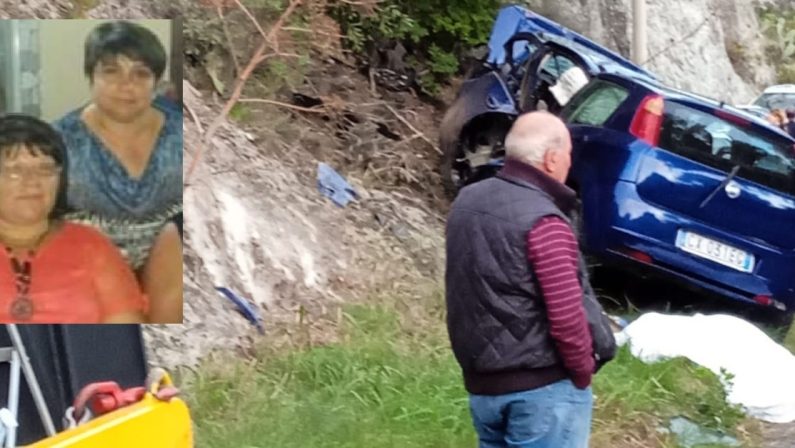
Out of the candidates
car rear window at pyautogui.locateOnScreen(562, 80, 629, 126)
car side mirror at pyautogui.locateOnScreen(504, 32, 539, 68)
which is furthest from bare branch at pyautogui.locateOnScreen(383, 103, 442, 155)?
car rear window at pyautogui.locateOnScreen(562, 80, 629, 126)

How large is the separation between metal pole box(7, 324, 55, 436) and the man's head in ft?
6.21

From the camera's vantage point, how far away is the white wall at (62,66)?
3576 mm

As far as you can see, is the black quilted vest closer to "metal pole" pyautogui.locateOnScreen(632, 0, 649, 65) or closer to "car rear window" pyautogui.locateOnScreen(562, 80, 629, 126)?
"car rear window" pyautogui.locateOnScreen(562, 80, 629, 126)

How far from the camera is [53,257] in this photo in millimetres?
3705

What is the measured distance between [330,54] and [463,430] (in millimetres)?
5815

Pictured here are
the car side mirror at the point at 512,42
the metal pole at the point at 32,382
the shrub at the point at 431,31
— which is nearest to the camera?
the metal pole at the point at 32,382

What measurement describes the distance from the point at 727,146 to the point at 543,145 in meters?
4.75

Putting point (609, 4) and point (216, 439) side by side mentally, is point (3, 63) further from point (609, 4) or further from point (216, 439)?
point (609, 4)

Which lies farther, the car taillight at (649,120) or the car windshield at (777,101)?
the car windshield at (777,101)

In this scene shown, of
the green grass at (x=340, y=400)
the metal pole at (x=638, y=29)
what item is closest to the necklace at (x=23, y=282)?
the green grass at (x=340, y=400)

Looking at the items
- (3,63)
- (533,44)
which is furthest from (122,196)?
(533,44)

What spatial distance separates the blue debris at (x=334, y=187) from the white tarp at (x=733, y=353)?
2.64 m

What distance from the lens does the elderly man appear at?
Result: 4.12 meters

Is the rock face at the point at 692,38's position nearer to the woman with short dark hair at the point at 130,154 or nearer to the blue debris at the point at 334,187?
the blue debris at the point at 334,187
